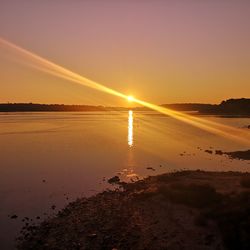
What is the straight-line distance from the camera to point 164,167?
163 ft

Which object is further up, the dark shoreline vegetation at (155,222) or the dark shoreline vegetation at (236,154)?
the dark shoreline vegetation at (155,222)

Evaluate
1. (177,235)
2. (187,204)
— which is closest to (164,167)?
(187,204)

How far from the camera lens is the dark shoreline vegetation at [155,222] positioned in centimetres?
2238

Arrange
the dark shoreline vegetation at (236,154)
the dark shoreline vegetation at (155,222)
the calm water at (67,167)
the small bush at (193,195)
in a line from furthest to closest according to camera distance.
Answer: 1. the dark shoreline vegetation at (236,154)
2. the calm water at (67,167)
3. the small bush at (193,195)
4. the dark shoreline vegetation at (155,222)

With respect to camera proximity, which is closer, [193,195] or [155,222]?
[155,222]

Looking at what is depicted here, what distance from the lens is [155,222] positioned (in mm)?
25344

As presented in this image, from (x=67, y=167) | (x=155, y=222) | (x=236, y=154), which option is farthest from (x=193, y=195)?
(x=236, y=154)

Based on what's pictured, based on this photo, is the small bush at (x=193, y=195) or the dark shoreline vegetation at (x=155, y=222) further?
the small bush at (x=193, y=195)

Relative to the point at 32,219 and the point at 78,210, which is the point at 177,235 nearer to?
the point at 78,210

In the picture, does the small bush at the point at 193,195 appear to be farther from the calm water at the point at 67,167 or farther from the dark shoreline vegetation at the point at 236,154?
the dark shoreline vegetation at the point at 236,154

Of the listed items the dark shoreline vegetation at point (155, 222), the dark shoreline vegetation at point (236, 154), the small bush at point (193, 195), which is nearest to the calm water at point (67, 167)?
the dark shoreline vegetation at point (236, 154)

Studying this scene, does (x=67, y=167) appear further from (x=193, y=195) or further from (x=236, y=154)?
(x=236, y=154)

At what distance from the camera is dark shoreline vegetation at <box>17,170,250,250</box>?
22375 mm

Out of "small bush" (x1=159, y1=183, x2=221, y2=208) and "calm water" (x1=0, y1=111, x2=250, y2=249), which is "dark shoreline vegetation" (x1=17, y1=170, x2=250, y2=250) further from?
"calm water" (x1=0, y1=111, x2=250, y2=249)
